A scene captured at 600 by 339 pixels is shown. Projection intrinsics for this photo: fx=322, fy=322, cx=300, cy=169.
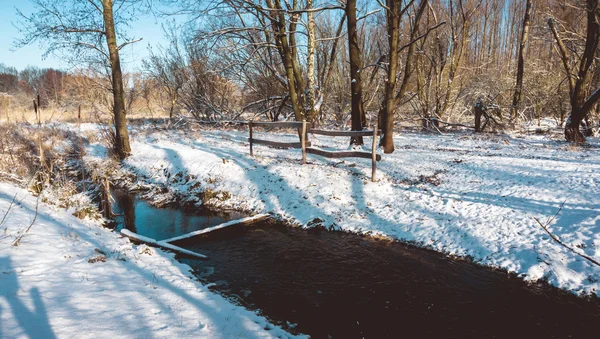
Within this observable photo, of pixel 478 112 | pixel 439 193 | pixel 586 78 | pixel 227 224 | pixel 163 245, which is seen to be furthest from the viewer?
pixel 478 112

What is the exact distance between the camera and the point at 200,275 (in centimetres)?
518

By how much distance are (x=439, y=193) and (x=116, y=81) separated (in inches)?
443

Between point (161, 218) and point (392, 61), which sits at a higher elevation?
point (392, 61)

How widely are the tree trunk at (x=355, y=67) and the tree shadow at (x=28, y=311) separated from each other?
10.2 metres

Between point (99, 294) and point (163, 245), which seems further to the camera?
point (163, 245)

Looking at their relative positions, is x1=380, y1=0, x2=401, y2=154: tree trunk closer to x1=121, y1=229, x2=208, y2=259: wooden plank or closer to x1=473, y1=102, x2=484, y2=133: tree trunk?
x1=121, y1=229, x2=208, y2=259: wooden plank

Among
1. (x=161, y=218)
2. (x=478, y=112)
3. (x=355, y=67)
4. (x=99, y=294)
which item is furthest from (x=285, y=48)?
(x=478, y=112)

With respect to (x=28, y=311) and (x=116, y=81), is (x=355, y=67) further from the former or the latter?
(x=28, y=311)

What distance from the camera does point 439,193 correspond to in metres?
7.89

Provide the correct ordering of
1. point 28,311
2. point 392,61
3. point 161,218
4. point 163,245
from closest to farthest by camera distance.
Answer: point 28,311, point 163,245, point 161,218, point 392,61

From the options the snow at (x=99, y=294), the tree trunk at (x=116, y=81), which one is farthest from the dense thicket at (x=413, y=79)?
the snow at (x=99, y=294)

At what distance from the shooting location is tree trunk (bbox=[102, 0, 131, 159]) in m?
11.0

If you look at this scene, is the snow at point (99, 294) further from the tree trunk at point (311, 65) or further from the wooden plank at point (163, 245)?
the tree trunk at point (311, 65)

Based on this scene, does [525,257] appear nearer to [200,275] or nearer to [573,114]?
[200,275]
